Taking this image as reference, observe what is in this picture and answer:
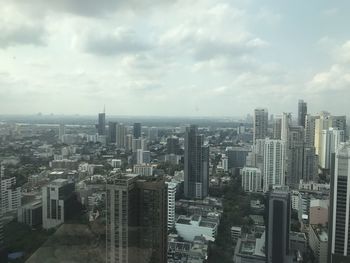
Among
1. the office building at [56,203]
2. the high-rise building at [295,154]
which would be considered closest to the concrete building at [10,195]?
the office building at [56,203]

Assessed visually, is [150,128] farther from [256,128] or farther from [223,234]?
[256,128]

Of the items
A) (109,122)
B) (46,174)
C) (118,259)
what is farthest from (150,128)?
(118,259)

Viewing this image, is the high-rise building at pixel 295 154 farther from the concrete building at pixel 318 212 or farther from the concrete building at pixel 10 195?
the concrete building at pixel 10 195

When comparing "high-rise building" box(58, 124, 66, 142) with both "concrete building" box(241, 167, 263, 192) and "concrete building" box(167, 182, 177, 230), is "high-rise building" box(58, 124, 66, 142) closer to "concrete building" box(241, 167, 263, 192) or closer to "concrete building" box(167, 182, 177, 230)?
"concrete building" box(167, 182, 177, 230)

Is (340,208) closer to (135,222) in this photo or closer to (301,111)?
(301,111)

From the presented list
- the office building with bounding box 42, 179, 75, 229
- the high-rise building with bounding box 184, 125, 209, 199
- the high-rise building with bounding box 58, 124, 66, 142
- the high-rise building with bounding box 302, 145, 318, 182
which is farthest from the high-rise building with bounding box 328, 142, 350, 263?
the high-rise building with bounding box 58, 124, 66, 142

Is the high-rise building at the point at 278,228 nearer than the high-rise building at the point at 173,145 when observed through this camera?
Yes

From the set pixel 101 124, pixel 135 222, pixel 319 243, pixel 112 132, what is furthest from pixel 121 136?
pixel 319 243
